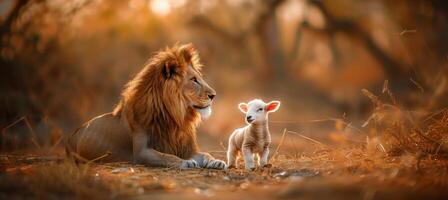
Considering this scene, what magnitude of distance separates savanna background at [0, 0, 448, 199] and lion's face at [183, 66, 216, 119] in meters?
0.83

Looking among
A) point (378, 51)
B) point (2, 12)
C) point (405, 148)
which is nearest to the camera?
point (405, 148)

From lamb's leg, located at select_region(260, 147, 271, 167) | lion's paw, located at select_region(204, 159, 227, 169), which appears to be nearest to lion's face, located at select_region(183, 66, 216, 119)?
lion's paw, located at select_region(204, 159, 227, 169)

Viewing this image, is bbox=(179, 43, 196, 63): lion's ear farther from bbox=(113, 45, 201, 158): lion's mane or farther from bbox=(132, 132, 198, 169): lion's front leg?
bbox=(132, 132, 198, 169): lion's front leg

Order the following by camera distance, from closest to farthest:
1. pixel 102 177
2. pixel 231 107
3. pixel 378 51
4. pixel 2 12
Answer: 1. pixel 102 177
2. pixel 2 12
3. pixel 231 107
4. pixel 378 51

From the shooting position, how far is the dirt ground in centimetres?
348

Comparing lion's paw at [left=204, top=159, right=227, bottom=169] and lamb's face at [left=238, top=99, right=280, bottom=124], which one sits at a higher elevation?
lamb's face at [left=238, top=99, right=280, bottom=124]

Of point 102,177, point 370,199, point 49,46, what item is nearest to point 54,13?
point 49,46

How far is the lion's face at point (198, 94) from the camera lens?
595 cm

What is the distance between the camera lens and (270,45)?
21.0m

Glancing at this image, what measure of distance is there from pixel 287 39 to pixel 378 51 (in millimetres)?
3949

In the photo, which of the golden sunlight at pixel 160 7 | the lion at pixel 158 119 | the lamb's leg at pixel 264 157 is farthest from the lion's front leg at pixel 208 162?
the golden sunlight at pixel 160 7

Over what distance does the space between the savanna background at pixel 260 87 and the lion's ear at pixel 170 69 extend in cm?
103

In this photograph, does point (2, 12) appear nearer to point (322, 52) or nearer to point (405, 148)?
point (405, 148)

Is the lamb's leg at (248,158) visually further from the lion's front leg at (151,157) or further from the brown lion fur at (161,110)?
the brown lion fur at (161,110)
